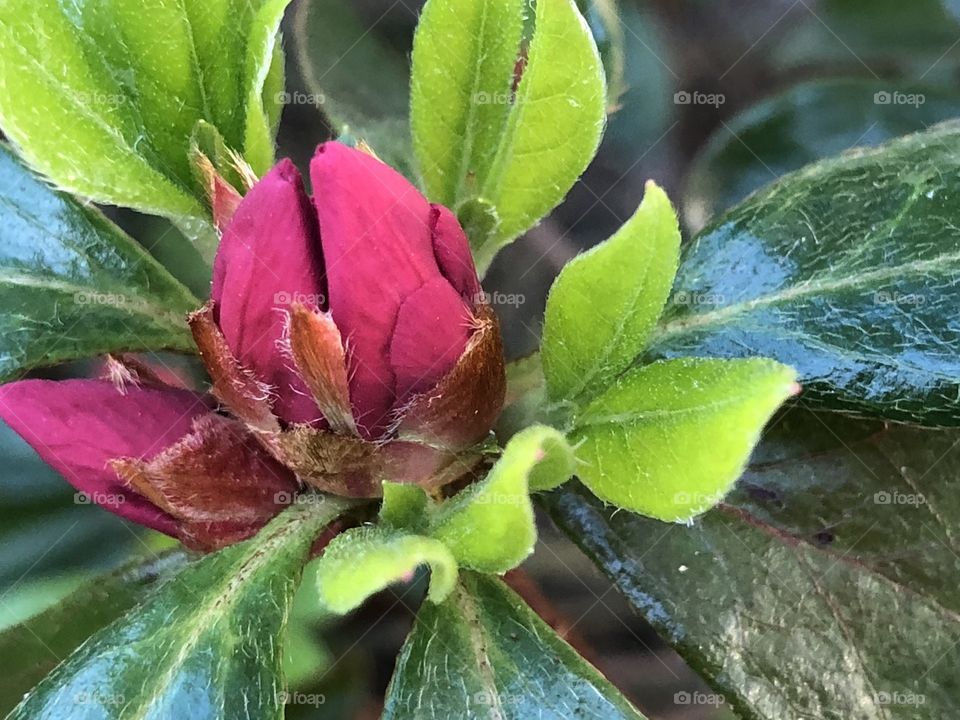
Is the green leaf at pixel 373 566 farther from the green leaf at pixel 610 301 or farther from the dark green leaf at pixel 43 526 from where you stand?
the dark green leaf at pixel 43 526

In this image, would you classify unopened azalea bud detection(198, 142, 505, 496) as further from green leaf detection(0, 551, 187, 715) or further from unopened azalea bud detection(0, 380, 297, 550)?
green leaf detection(0, 551, 187, 715)

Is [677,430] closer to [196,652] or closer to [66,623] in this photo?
[196,652]

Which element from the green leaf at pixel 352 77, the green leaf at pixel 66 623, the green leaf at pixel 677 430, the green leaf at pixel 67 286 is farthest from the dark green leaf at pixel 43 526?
the green leaf at pixel 677 430

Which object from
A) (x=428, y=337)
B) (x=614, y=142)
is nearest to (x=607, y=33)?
(x=614, y=142)

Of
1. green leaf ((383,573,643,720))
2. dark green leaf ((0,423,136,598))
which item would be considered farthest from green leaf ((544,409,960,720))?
dark green leaf ((0,423,136,598))

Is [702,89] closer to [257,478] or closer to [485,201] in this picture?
[485,201]

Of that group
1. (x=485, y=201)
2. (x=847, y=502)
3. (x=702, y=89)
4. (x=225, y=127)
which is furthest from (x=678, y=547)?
(x=702, y=89)

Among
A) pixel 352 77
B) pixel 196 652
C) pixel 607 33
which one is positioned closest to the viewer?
pixel 196 652
